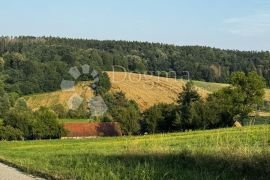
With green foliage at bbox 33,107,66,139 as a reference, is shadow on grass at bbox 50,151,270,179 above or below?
above

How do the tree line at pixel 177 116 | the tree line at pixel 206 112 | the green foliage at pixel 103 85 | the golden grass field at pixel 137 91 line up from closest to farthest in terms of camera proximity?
1. the tree line at pixel 206 112
2. the tree line at pixel 177 116
3. the golden grass field at pixel 137 91
4. the green foliage at pixel 103 85

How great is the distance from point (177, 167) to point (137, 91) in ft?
403

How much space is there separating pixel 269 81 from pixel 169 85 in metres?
33.1

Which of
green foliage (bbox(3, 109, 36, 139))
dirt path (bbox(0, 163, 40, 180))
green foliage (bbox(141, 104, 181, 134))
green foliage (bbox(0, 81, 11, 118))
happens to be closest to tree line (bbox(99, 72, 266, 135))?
green foliage (bbox(141, 104, 181, 134))

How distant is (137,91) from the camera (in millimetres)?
136375

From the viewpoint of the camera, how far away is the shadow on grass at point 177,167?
38.5 ft

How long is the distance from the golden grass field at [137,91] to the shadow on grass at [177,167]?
115m

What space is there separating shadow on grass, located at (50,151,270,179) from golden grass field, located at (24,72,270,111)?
377 ft

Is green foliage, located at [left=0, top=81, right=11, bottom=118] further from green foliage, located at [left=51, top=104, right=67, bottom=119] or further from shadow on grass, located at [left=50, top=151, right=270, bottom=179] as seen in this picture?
shadow on grass, located at [left=50, top=151, right=270, bottom=179]

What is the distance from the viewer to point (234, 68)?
180500 mm

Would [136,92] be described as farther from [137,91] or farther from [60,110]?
[60,110]

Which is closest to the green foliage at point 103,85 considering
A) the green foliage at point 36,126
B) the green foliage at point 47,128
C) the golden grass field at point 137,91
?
the golden grass field at point 137,91

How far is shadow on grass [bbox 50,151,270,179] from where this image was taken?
1173 centimetres

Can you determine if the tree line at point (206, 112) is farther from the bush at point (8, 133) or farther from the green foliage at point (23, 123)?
the bush at point (8, 133)
